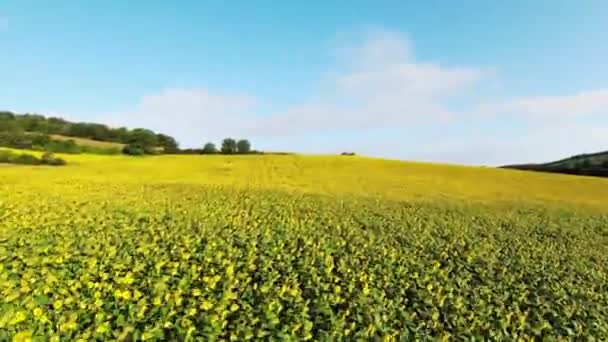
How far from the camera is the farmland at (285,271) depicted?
980cm

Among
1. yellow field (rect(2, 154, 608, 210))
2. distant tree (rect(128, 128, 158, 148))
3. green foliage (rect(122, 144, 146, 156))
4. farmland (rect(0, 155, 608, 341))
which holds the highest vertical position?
distant tree (rect(128, 128, 158, 148))

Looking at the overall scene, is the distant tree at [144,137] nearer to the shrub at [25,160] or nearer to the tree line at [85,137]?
the tree line at [85,137]

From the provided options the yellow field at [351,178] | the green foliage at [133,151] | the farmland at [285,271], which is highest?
the green foliage at [133,151]

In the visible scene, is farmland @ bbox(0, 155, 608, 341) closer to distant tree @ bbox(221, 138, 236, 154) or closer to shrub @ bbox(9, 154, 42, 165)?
shrub @ bbox(9, 154, 42, 165)

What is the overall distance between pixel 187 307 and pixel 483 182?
49.8 metres

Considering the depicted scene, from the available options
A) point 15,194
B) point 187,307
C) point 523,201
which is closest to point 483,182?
point 523,201

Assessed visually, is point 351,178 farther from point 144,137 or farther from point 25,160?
point 144,137

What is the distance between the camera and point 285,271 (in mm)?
13414

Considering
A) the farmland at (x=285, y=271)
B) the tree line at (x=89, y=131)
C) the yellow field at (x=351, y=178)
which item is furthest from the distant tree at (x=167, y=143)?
the farmland at (x=285, y=271)

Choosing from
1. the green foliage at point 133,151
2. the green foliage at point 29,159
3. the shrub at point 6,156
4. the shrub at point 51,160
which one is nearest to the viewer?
the shrub at point 51,160

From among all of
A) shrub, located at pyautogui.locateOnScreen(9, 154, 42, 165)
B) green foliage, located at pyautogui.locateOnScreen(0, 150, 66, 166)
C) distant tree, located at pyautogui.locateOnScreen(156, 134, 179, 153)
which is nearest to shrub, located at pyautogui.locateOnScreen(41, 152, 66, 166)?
green foliage, located at pyautogui.locateOnScreen(0, 150, 66, 166)

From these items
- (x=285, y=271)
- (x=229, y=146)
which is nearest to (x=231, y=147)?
(x=229, y=146)

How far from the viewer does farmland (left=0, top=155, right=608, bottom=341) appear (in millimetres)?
9805

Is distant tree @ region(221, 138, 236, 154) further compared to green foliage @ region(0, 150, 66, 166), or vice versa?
distant tree @ region(221, 138, 236, 154)
